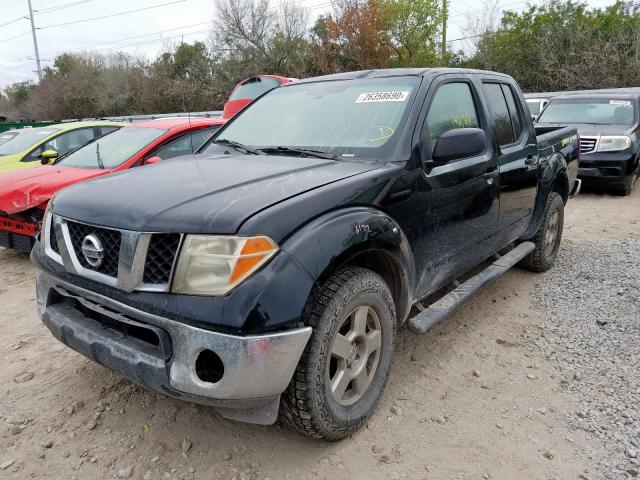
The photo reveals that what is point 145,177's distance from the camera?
2480 millimetres

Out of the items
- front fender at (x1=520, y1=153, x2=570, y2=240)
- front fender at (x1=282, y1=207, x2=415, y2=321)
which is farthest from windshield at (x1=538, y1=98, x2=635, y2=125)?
front fender at (x1=282, y1=207, x2=415, y2=321)

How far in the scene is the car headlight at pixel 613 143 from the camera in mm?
8234

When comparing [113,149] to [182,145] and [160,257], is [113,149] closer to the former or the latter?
[182,145]

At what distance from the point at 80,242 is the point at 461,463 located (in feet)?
6.64

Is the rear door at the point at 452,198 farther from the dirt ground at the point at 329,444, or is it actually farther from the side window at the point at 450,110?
the dirt ground at the point at 329,444

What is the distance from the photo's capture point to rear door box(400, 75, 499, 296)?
277 centimetres

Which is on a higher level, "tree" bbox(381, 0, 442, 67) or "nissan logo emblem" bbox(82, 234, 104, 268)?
"tree" bbox(381, 0, 442, 67)

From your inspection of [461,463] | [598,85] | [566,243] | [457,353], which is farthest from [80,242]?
[598,85]

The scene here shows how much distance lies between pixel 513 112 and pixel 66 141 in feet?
23.0

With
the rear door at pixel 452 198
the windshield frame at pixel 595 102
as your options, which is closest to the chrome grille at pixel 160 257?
the rear door at pixel 452 198

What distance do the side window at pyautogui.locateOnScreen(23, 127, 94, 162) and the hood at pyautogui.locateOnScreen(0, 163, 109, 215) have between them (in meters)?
2.41

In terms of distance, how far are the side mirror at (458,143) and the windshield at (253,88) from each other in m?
7.01

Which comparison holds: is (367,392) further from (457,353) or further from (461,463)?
(457,353)

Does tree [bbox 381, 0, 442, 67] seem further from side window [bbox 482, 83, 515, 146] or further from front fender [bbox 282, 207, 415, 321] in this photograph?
front fender [bbox 282, 207, 415, 321]
